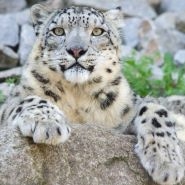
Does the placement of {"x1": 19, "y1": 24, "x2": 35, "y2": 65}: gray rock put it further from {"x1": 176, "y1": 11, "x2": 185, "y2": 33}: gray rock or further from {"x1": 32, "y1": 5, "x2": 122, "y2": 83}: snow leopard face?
{"x1": 32, "y1": 5, "x2": 122, "y2": 83}: snow leopard face

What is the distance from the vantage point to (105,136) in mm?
3982

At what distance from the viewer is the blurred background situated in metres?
7.56

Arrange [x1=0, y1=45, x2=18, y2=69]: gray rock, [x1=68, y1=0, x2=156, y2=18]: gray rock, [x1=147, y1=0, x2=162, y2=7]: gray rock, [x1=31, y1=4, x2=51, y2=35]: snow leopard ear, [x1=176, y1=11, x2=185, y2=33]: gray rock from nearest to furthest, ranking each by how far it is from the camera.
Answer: [x1=31, y1=4, x2=51, y2=35]: snow leopard ear
[x1=0, y1=45, x2=18, y2=69]: gray rock
[x1=68, y1=0, x2=156, y2=18]: gray rock
[x1=176, y1=11, x2=185, y2=33]: gray rock
[x1=147, y1=0, x2=162, y2=7]: gray rock

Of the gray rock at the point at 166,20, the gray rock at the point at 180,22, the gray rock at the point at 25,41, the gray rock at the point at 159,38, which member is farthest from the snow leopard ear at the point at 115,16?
the gray rock at the point at 180,22

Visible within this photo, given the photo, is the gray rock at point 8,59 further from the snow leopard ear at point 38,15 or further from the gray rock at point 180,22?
the snow leopard ear at point 38,15

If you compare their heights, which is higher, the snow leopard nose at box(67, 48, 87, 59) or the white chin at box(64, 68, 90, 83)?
the snow leopard nose at box(67, 48, 87, 59)

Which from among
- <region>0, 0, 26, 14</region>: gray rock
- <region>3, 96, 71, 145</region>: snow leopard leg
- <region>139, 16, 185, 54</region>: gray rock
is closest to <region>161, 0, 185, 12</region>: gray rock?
<region>139, 16, 185, 54</region>: gray rock

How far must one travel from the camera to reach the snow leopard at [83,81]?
423 cm

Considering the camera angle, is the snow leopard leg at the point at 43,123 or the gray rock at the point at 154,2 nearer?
the snow leopard leg at the point at 43,123

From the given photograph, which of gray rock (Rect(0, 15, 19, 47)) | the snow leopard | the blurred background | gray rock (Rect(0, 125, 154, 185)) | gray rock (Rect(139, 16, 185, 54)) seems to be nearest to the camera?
gray rock (Rect(0, 125, 154, 185))

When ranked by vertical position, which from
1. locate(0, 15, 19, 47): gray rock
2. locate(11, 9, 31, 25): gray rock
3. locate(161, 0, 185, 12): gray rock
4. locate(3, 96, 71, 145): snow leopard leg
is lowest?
locate(161, 0, 185, 12): gray rock

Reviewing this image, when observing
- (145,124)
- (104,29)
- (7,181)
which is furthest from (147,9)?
(7,181)

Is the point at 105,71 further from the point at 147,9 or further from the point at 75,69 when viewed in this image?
the point at 147,9

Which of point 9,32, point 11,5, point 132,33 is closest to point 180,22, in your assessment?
point 132,33
